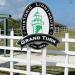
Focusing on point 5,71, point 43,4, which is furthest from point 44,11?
point 5,71

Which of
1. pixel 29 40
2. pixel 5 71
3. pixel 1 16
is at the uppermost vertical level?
pixel 1 16

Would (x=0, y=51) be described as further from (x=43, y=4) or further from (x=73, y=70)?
(x=43, y=4)

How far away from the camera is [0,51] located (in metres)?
23.8

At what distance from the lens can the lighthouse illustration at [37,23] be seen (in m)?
9.44

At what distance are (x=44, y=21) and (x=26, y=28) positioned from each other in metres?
0.58

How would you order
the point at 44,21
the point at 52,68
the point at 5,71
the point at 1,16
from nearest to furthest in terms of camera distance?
the point at 44,21, the point at 5,71, the point at 52,68, the point at 1,16

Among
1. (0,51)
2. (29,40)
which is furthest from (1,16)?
(29,40)

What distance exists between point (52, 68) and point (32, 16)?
4884 millimetres

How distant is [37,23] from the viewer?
373 inches

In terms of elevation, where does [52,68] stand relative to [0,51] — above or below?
below

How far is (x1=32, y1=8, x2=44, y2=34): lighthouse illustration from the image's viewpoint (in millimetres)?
9438

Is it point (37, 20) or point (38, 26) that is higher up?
point (37, 20)

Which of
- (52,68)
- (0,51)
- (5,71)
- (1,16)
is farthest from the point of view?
(0,51)

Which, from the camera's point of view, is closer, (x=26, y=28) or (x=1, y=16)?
(x=26, y=28)
